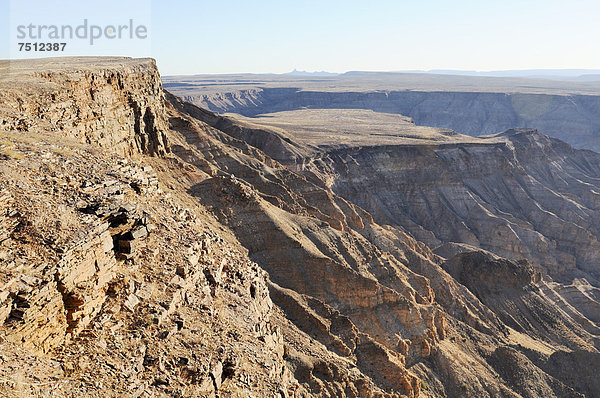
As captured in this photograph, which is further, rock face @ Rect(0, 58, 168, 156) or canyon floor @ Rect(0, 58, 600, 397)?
rock face @ Rect(0, 58, 168, 156)

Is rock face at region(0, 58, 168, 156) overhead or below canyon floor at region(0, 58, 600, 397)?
overhead

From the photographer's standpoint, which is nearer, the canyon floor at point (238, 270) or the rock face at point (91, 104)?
the canyon floor at point (238, 270)

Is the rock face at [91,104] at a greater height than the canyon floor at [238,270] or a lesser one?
greater

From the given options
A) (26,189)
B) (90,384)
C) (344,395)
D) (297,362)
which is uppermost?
(26,189)

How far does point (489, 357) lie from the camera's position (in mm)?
40812

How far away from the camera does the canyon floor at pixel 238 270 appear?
42.8 ft

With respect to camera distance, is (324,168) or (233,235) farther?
(324,168)

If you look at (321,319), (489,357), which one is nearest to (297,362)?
(321,319)

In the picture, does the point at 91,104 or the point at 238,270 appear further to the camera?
the point at 91,104

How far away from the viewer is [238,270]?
20.6 m

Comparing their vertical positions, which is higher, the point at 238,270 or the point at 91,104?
the point at 91,104

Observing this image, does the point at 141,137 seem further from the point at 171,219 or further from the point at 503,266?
the point at 503,266

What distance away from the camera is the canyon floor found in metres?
13.0

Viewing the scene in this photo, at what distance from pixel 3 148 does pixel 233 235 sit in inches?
651
